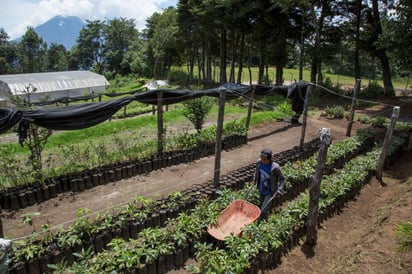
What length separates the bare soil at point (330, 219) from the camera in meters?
4.34

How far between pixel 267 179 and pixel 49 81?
28220mm

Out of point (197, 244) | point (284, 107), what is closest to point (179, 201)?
point (197, 244)

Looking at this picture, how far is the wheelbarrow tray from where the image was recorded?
4656mm

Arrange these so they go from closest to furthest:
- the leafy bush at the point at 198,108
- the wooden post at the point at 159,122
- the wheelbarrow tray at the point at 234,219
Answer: the wheelbarrow tray at the point at 234,219, the wooden post at the point at 159,122, the leafy bush at the point at 198,108

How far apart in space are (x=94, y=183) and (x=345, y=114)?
12.9 meters

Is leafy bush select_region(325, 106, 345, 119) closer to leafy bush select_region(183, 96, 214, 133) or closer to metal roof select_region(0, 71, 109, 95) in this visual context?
leafy bush select_region(183, 96, 214, 133)

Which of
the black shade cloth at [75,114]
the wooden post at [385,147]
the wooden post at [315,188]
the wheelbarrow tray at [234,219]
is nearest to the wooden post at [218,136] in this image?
the wheelbarrow tray at [234,219]

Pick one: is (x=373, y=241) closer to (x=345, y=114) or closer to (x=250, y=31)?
(x=345, y=114)

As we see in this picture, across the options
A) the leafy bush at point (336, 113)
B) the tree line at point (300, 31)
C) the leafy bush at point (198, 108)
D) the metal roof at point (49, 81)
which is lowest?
the leafy bush at point (336, 113)

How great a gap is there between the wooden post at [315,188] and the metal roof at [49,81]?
2495cm

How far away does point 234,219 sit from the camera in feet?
16.1

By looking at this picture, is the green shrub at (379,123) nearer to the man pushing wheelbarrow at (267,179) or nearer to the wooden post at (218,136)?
the wooden post at (218,136)

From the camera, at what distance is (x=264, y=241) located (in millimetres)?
4371

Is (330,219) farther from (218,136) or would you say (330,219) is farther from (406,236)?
(406,236)
